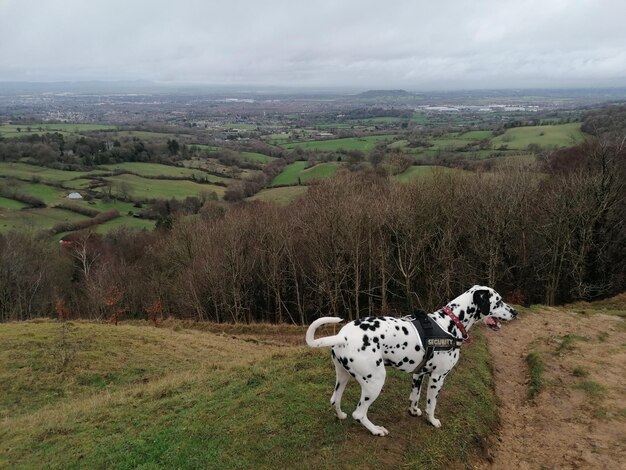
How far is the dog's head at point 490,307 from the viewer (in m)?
9.65

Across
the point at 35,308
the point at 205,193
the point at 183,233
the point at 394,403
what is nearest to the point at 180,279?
the point at 183,233

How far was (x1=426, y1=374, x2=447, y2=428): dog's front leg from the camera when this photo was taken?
943 centimetres

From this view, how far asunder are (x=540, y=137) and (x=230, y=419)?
9805cm

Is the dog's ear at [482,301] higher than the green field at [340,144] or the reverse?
higher

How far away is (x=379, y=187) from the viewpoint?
123ft

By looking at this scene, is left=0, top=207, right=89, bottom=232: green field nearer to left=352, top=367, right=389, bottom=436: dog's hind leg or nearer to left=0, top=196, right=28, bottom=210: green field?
left=0, top=196, right=28, bottom=210: green field

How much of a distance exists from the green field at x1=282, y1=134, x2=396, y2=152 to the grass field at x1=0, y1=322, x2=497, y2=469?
9488cm

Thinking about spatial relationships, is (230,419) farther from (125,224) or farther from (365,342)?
(125,224)

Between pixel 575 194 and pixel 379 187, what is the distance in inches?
597

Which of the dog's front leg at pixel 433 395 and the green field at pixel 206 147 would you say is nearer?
the dog's front leg at pixel 433 395

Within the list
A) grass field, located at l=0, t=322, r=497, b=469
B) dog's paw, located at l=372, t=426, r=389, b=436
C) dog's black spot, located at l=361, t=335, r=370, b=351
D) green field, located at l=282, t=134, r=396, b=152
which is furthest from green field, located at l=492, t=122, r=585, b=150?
dog's black spot, located at l=361, t=335, r=370, b=351

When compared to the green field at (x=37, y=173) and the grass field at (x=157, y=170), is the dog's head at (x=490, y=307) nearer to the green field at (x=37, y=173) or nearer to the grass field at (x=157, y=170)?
the grass field at (x=157, y=170)

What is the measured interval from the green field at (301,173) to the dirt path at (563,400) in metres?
62.2

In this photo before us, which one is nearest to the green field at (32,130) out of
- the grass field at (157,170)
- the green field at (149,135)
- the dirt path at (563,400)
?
the green field at (149,135)
